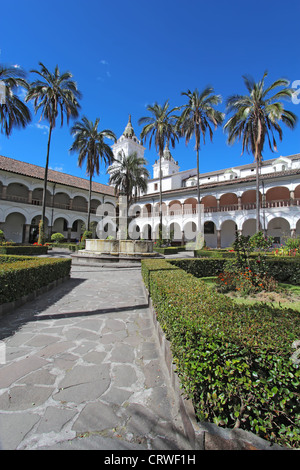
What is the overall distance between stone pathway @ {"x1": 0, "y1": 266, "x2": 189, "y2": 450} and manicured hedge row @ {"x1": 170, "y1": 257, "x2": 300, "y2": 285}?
5599mm

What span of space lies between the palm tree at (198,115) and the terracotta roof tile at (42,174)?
62.1ft

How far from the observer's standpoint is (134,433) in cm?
188

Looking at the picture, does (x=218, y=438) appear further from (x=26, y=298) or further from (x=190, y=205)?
(x=190, y=205)

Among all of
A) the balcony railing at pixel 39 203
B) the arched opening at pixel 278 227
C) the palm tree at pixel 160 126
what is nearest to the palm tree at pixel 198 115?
the palm tree at pixel 160 126

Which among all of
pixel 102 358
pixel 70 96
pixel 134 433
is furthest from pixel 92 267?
pixel 70 96

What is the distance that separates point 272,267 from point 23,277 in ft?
29.6

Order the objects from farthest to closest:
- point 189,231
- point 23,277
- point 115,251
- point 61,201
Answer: point 61,201 < point 189,231 < point 115,251 < point 23,277

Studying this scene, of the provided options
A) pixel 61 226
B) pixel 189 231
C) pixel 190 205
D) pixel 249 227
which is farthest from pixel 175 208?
pixel 61 226

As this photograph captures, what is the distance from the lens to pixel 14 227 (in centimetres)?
2894

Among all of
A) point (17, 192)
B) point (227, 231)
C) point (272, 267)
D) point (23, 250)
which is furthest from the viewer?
point (227, 231)

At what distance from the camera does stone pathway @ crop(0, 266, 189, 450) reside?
6.01ft
